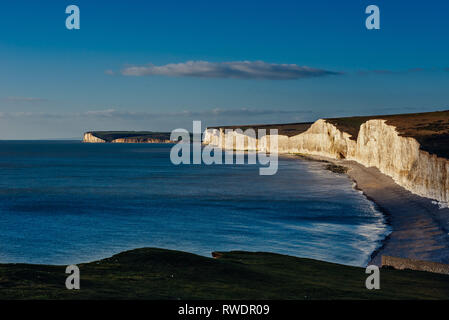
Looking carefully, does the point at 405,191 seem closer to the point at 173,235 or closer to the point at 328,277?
the point at 173,235

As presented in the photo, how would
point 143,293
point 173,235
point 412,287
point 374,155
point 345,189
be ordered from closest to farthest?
1. point 143,293
2. point 412,287
3. point 173,235
4. point 345,189
5. point 374,155

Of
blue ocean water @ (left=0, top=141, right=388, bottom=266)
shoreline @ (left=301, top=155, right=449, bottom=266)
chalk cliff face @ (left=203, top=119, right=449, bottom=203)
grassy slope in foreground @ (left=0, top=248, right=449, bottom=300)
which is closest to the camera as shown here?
grassy slope in foreground @ (left=0, top=248, right=449, bottom=300)

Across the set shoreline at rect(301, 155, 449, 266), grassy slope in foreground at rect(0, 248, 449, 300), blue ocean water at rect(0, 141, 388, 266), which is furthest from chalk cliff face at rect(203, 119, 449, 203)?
grassy slope in foreground at rect(0, 248, 449, 300)

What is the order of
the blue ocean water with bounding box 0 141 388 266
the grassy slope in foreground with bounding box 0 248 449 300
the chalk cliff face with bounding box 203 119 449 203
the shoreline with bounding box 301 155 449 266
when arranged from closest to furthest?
1. the grassy slope in foreground with bounding box 0 248 449 300
2. the shoreline with bounding box 301 155 449 266
3. the blue ocean water with bounding box 0 141 388 266
4. the chalk cliff face with bounding box 203 119 449 203

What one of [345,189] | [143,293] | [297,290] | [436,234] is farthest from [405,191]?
[143,293]

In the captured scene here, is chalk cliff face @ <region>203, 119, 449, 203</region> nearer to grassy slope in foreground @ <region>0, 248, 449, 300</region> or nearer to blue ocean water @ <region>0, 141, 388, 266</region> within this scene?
blue ocean water @ <region>0, 141, 388, 266</region>
